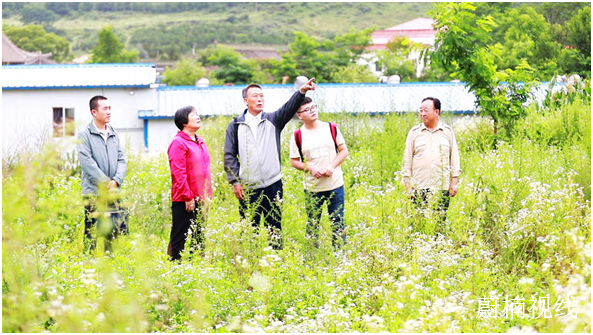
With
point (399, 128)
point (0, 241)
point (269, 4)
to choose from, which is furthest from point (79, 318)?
point (269, 4)

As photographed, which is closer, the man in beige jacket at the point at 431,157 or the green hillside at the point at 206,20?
the man in beige jacket at the point at 431,157

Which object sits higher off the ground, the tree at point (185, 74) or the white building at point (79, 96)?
the tree at point (185, 74)

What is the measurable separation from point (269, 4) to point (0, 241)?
173113 millimetres

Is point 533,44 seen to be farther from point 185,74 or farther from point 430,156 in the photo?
point 185,74

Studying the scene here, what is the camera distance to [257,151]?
6.55 metres

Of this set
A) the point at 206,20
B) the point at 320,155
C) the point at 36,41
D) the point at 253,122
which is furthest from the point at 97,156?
the point at 206,20

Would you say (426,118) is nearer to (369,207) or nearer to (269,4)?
(369,207)

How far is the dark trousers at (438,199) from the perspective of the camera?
6.34 metres

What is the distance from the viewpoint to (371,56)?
65.2m

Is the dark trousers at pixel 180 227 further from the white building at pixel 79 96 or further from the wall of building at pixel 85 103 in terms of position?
the wall of building at pixel 85 103

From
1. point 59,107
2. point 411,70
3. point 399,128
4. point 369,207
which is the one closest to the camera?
point 369,207

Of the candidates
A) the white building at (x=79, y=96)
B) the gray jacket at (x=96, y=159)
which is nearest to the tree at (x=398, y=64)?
the white building at (x=79, y=96)

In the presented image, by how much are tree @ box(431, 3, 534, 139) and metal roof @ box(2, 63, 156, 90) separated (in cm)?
1576

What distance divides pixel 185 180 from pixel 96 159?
38.3 inches
